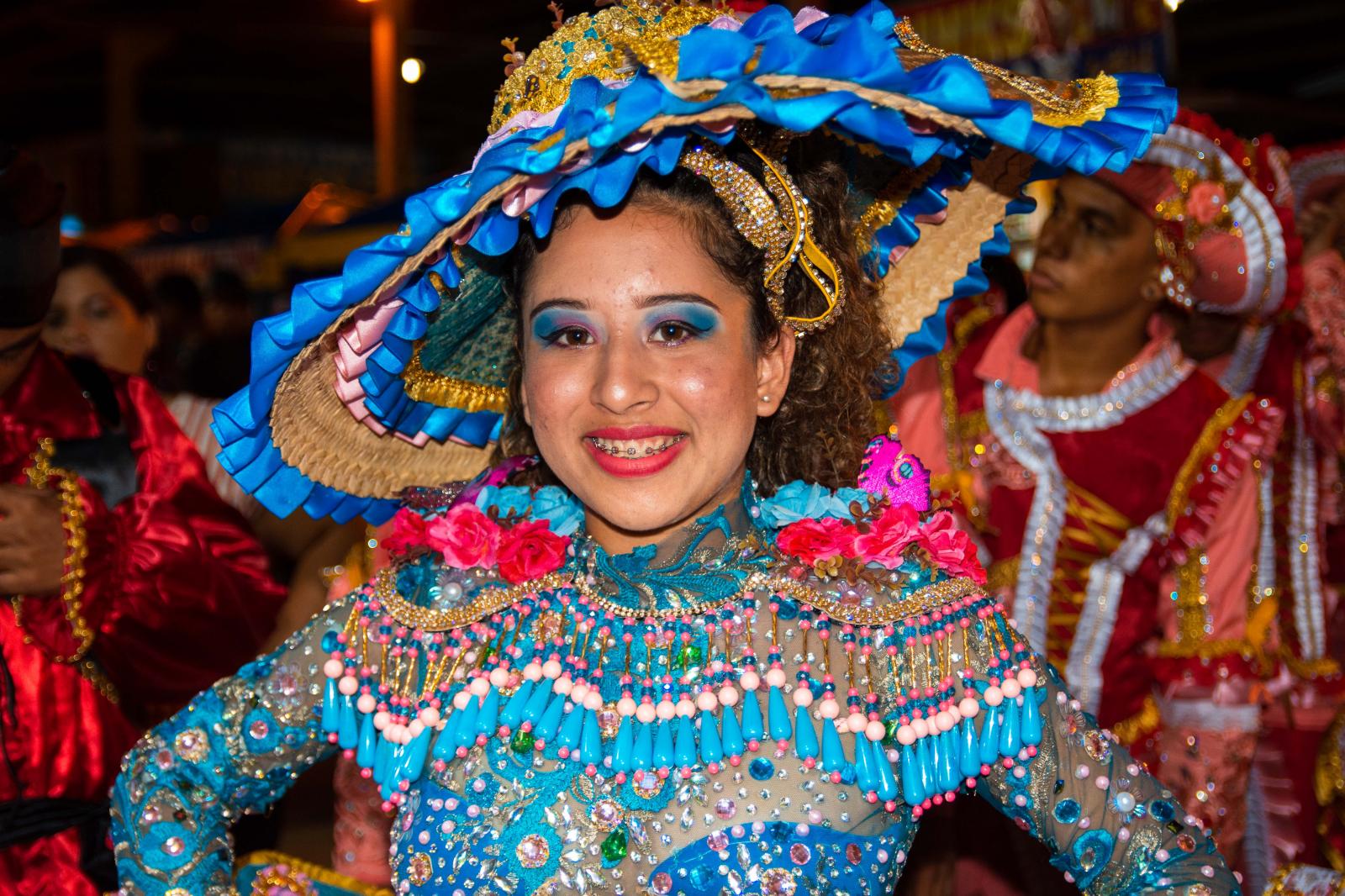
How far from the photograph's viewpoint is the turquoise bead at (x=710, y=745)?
1771mm

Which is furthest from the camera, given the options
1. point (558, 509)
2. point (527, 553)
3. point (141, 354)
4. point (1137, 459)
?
point (141, 354)

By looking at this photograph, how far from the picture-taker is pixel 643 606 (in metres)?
1.90

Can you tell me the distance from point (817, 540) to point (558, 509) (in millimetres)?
393

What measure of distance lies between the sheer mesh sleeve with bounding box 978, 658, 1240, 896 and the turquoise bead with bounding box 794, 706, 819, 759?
0.22 metres

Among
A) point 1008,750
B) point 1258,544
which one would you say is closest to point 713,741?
point 1008,750

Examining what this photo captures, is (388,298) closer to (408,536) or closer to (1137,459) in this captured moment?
(408,536)

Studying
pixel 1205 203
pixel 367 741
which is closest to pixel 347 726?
pixel 367 741

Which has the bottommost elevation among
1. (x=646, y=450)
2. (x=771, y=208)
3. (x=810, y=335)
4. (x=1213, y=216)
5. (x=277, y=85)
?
(x=646, y=450)

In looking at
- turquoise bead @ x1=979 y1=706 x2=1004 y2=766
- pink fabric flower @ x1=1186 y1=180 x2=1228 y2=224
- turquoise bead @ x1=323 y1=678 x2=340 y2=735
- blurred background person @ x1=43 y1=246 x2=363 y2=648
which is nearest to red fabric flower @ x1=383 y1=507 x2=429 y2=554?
turquoise bead @ x1=323 y1=678 x2=340 y2=735

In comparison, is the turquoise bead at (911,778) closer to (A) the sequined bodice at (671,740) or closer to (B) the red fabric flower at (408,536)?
(A) the sequined bodice at (671,740)

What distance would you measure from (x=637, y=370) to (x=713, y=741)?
1.55ft

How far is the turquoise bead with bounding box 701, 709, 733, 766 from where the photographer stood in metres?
1.77

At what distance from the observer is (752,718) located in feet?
5.87

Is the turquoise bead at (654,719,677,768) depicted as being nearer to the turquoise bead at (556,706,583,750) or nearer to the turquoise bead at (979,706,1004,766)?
the turquoise bead at (556,706,583,750)
